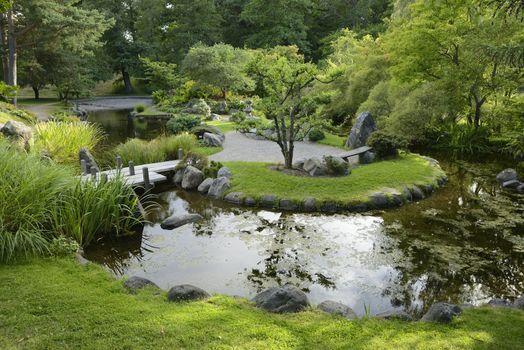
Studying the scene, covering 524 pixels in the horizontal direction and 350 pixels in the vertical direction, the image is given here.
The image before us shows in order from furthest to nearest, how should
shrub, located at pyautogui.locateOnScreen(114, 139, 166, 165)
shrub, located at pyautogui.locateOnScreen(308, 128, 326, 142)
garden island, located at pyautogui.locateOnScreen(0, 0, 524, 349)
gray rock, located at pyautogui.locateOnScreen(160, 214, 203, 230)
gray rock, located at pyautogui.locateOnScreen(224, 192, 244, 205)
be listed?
shrub, located at pyautogui.locateOnScreen(308, 128, 326, 142) → shrub, located at pyautogui.locateOnScreen(114, 139, 166, 165) → gray rock, located at pyautogui.locateOnScreen(224, 192, 244, 205) → gray rock, located at pyautogui.locateOnScreen(160, 214, 203, 230) → garden island, located at pyautogui.locateOnScreen(0, 0, 524, 349)

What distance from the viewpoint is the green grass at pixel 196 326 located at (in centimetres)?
381

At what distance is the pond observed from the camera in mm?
5797

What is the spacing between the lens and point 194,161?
11.4 meters

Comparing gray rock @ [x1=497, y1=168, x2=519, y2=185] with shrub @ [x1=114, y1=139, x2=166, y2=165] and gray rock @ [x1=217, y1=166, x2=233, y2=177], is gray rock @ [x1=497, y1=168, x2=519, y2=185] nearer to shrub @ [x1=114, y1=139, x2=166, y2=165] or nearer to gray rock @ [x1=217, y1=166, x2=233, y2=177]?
gray rock @ [x1=217, y1=166, x2=233, y2=177]

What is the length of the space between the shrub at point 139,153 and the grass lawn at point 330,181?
2610mm

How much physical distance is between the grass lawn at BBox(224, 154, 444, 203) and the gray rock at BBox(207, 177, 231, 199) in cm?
17

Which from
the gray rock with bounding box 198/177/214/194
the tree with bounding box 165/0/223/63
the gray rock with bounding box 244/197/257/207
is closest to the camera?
the gray rock with bounding box 244/197/257/207

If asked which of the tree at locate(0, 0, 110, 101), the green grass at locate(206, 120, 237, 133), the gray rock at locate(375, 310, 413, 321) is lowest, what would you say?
the gray rock at locate(375, 310, 413, 321)

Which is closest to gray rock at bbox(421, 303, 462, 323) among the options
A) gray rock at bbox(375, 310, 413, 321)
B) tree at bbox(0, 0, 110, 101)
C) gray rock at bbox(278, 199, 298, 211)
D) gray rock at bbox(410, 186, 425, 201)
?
gray rock at bbox(375, 310, 413, 321)

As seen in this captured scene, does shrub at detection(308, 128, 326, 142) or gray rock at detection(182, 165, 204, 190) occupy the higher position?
shrub at detection(308, 128, 326, 142)

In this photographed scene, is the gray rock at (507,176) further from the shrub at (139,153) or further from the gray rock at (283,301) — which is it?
the shrub at (139,153)

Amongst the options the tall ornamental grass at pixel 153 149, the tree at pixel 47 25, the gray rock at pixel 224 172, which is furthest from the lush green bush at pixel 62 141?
the tree at pixel 47 25

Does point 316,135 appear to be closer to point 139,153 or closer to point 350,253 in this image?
point 139,153

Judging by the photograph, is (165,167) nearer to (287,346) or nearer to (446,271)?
(446,271)
